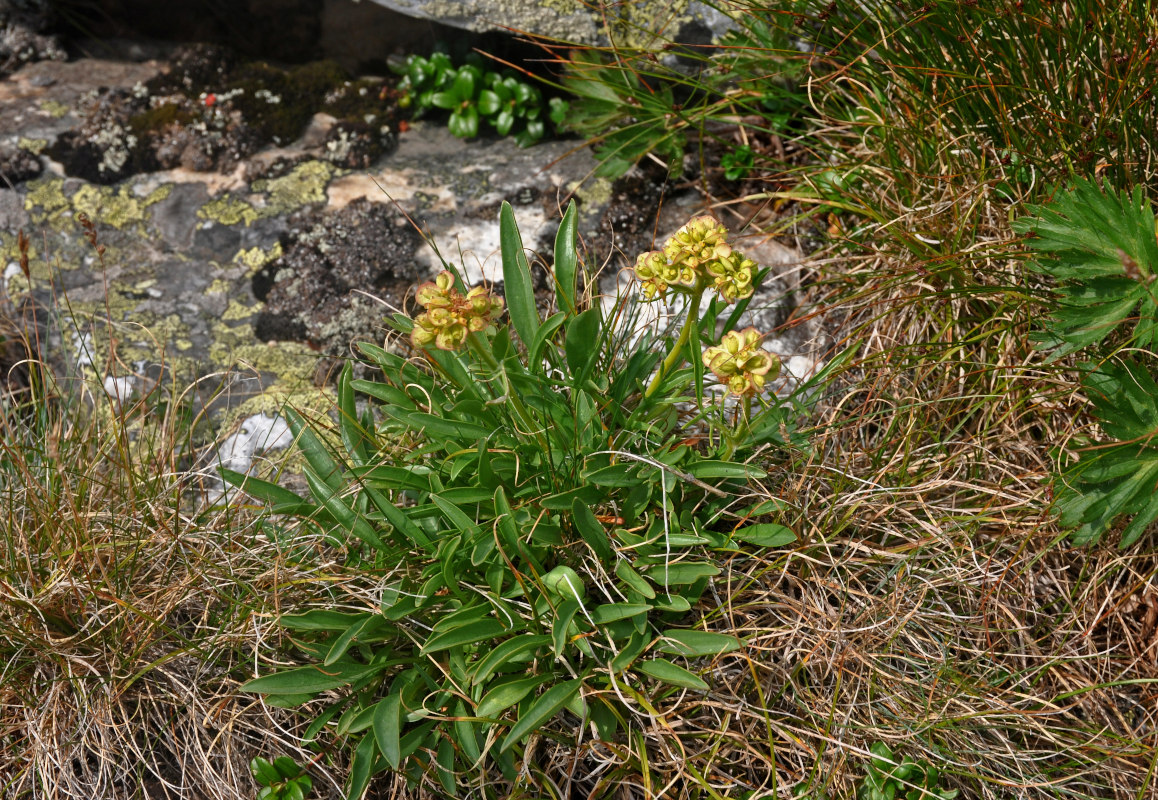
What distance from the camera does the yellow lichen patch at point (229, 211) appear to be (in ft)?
9.77

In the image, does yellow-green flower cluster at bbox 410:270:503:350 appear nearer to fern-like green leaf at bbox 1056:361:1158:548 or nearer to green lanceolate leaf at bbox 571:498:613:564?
green lanceolate leaf at bbox 571:498:613:564

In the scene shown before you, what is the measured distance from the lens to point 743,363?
1683 mm

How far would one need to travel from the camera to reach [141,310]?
9.21 ft

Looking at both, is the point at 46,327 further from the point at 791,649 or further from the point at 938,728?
the point at 938,728

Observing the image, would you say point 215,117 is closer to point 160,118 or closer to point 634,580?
point 160,118

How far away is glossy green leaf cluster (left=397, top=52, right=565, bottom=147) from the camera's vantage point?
10.3 feet

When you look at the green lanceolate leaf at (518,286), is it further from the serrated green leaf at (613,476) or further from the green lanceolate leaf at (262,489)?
the green lanceolate leaf at (262,489)

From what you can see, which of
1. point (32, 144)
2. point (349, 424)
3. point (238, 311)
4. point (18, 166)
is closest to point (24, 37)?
point (32, 144)

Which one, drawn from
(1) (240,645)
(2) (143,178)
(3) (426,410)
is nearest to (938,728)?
(3) (426,410)

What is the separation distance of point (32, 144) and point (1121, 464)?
3571 millimetres

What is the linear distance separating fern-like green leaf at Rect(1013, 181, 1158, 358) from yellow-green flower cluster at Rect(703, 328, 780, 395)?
2.39 ft

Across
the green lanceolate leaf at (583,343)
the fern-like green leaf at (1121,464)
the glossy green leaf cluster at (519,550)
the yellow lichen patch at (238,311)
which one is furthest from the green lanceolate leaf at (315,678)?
the fern-like green leaf at (1121,464)

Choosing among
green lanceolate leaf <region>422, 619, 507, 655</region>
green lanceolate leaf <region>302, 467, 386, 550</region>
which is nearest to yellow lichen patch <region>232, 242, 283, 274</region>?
green lanceolate leaf <region>302, 467, 386, 550</region>

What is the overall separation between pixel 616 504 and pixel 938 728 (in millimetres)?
874
